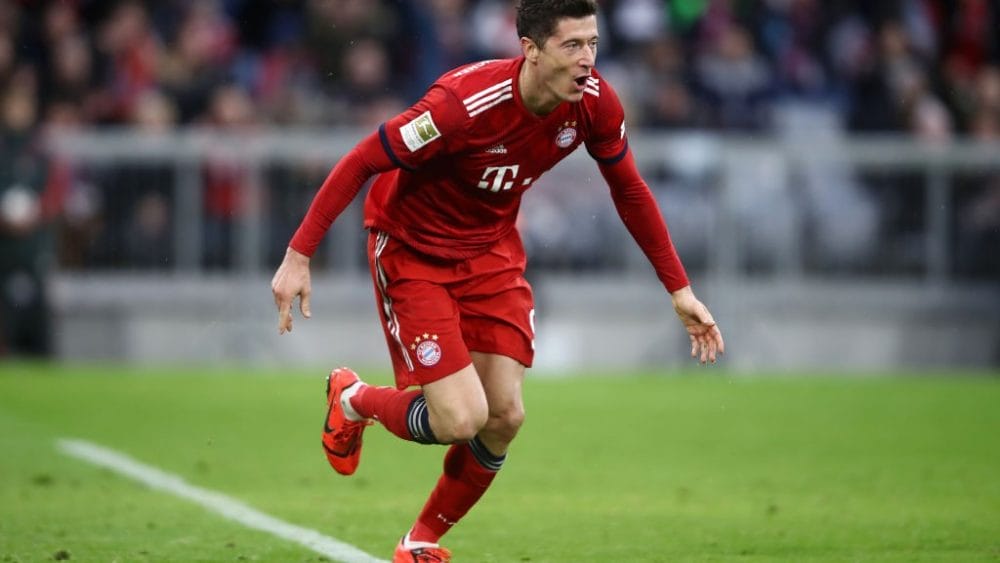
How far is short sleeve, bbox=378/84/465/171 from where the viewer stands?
6215mm

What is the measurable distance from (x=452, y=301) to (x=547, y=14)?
1155 mm

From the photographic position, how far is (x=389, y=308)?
6746mm

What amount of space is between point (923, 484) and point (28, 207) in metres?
10.3

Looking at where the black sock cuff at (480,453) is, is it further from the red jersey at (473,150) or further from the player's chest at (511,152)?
the player's chest at (511,152)

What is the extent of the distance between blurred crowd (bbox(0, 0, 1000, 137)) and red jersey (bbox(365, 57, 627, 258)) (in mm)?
10744

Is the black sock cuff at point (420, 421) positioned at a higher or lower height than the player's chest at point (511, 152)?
lower

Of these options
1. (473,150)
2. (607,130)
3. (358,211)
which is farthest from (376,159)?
(358,211)

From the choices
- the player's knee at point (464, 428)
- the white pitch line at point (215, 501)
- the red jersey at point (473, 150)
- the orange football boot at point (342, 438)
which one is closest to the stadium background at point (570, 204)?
the white pitch line at point (215, 501)

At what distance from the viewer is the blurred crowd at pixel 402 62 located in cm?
1766

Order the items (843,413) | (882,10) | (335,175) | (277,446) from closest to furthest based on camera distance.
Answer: (335,175)
(277,446)
(843,413)
(882,10)

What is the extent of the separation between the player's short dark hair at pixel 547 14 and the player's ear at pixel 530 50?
0.01 m

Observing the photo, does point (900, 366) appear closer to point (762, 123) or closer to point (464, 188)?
point (762, 123)

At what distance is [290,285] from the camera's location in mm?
6105

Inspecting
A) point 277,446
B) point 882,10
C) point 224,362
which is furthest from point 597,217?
point 277,446
